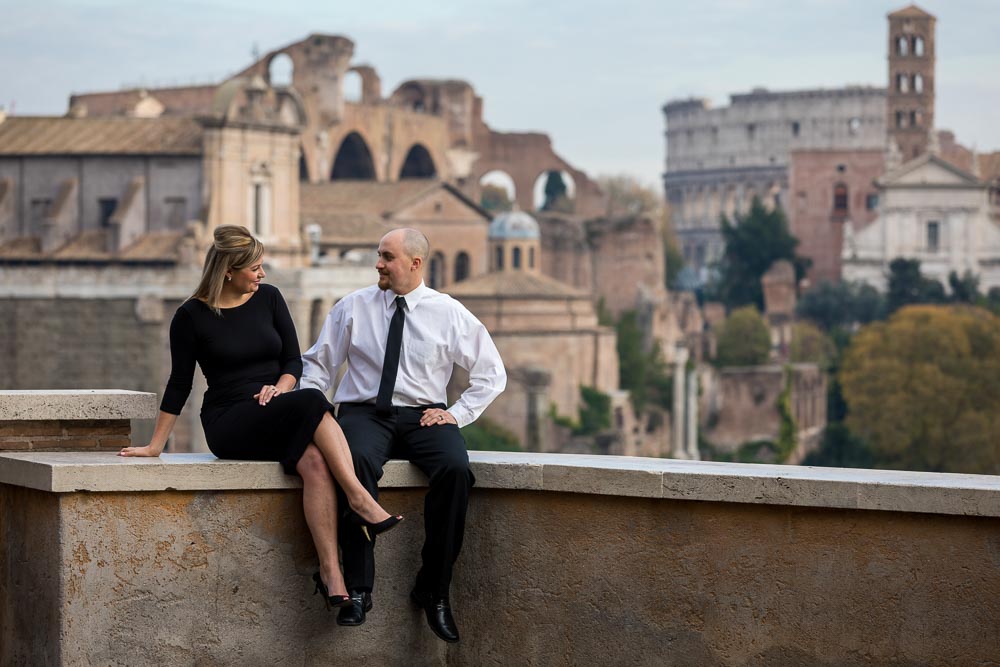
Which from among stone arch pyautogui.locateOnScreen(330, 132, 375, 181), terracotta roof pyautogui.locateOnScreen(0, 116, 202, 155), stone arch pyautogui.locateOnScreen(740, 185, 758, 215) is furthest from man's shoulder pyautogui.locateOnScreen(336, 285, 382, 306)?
stone arch pyautogui.locateOnScreen(740, 185, 758, 215)

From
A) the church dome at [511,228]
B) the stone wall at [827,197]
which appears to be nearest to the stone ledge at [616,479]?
the church dome at [511,228]

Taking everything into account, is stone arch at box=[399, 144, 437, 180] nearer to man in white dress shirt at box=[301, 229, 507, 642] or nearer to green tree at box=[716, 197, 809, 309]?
green tree at box=[716, 197, 809, 309]

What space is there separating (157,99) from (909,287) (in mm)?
26724

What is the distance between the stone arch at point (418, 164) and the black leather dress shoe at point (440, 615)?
6428cm

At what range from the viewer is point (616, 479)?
616 cm

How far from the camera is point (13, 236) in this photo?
46.0 meters

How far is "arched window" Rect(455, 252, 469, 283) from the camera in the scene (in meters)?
60.6

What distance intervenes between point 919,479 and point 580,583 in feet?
3.48

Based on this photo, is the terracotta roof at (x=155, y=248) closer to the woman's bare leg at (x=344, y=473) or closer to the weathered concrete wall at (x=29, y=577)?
the weathered concrete wall at (x=29, y=577)

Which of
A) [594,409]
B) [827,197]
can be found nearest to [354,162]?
[594,409]

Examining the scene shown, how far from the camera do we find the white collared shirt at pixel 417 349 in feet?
21.4

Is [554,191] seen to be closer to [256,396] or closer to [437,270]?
[437,270]

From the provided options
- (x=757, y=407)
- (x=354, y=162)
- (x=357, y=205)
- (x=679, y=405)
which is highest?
(x=354, y=162)

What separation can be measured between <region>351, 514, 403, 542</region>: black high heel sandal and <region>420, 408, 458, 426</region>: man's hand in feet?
1.12
